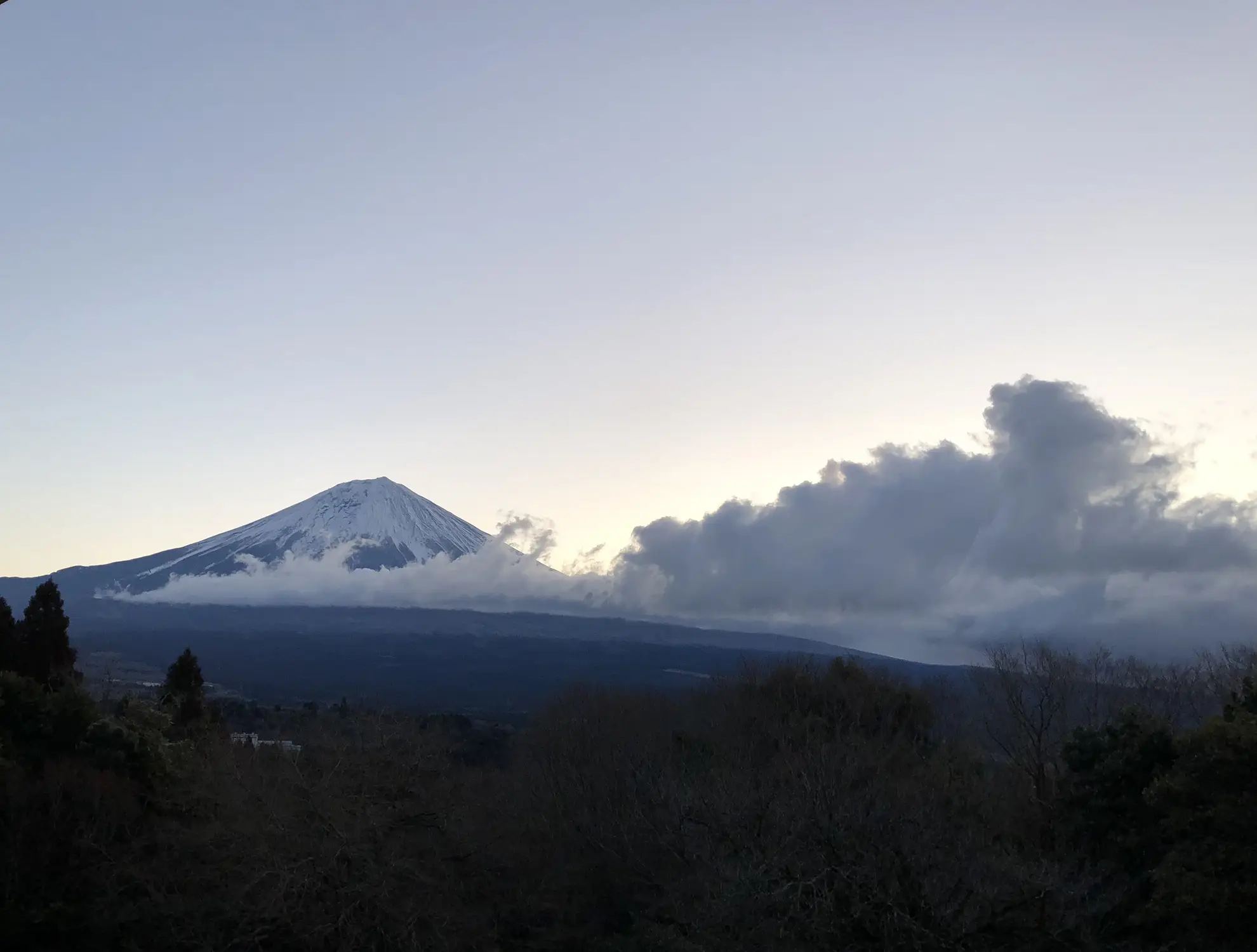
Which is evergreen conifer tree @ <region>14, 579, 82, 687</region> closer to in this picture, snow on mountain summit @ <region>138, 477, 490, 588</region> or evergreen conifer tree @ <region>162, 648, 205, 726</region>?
evergreen conifer tree @ <region>162, 648, 205, 726</region>

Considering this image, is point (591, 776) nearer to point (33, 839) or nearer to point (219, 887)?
point (219, 887)

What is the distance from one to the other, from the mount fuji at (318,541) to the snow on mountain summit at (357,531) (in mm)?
107

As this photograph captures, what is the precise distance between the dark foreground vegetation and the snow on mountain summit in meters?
131

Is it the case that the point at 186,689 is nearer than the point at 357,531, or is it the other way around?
the point at 186,689

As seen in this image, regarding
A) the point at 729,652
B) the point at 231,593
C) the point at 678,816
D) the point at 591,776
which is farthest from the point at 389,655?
the point at 678,816

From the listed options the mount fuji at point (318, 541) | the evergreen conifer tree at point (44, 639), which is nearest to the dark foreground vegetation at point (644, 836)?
the evergreen conifer tree at point (44, 639)

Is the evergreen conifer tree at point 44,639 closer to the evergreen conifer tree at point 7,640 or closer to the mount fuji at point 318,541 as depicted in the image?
the evergreen conifer tree at point 7,640

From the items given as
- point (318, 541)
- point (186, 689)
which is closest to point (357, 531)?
point (318, 541)

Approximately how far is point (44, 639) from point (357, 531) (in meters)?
142

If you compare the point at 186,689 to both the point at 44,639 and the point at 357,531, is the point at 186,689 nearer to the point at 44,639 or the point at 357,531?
the point at 44,639

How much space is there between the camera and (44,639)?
2697 centimetres

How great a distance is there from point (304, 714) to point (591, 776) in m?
10.6

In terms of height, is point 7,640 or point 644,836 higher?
point 7,640

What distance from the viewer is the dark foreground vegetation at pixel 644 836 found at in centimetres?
1226
